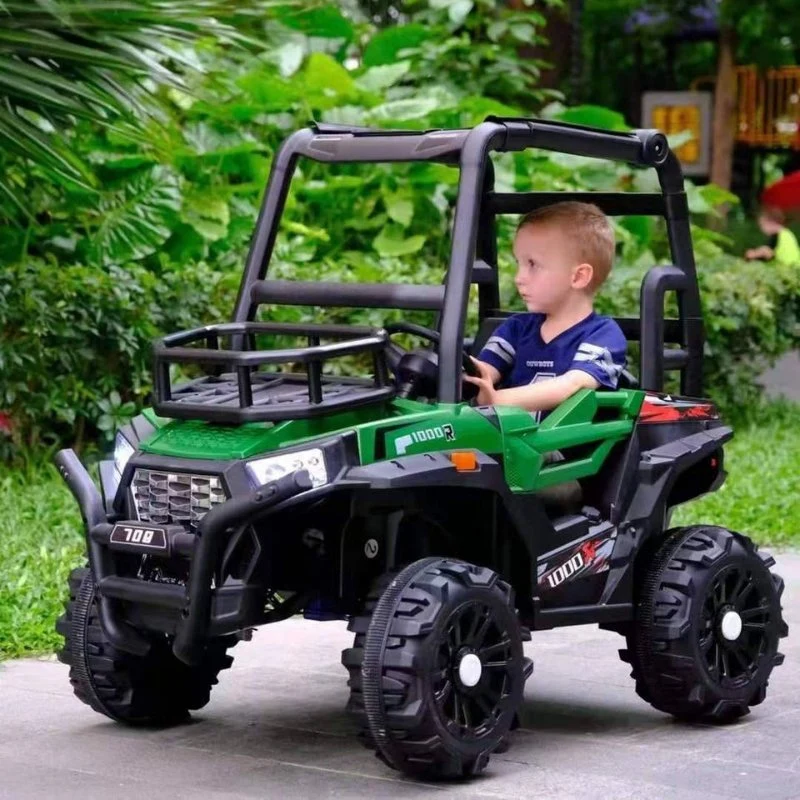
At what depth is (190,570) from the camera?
14.4 ft

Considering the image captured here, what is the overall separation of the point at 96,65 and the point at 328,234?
3458mm

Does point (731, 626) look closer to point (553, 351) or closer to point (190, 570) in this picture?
point (553, 351)

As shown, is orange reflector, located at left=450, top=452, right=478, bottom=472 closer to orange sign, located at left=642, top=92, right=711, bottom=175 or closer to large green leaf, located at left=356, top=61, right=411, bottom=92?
large green leaf, located at left=356, top=61, right=411, bottom=92

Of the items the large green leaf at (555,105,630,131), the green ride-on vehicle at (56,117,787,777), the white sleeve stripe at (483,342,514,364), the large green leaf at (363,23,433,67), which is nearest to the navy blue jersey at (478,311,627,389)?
the white sleeve stripe at (483,342,514,364)

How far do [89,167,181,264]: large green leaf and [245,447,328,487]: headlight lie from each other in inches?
228

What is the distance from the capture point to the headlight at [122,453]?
4859 millimetres

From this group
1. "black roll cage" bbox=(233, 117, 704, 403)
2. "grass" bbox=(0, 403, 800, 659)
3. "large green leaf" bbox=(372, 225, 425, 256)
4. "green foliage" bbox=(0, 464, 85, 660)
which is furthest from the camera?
"large green leaf" bbox=(372, 225, 425, 256)

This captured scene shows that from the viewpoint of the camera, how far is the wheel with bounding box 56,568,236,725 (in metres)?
4.98

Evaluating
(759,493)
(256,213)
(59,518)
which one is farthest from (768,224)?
(256,213)

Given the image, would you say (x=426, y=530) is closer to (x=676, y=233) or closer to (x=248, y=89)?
(x=676, y=233)

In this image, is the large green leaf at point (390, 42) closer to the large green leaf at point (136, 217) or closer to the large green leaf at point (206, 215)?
the large green leaf at point (206, 215)

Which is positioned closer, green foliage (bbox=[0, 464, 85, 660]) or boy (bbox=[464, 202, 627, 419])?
boy (bbox=[464, 202, 627, 419])

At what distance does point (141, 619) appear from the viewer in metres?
4.68

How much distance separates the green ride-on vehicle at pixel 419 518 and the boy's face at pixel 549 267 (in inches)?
9.7
